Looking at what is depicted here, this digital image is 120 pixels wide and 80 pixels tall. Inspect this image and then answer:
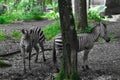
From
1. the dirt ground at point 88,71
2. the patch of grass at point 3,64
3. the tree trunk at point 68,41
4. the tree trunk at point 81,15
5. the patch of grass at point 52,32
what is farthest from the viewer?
the patch of grass at point 52,32

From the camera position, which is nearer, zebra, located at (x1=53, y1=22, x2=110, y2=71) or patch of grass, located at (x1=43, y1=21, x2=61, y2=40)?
zebra, located at (x1=53, y1=22, x2=110, y2=71)

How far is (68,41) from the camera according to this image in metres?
9.02

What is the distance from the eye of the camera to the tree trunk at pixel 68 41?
29.0 ft

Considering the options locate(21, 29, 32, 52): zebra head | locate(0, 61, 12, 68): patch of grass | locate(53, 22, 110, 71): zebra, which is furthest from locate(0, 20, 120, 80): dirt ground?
locate(21, 29, 32, 52): zebra head

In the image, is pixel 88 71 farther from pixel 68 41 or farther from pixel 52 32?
pixel 52 32

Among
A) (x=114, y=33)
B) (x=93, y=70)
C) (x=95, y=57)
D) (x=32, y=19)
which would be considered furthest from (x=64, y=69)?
(x=32, y=19)

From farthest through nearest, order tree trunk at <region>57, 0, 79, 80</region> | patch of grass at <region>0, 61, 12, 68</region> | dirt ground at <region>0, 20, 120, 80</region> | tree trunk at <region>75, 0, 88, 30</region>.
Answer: tree trunk at <region>75, 0, 88, 30</region> < patch of grass at <region>0, 61, 12, 68</region> < dirt ground at <region>0, 20, 120, 80</region> < tree trunk at <region>57, 0, 79, 80</region>

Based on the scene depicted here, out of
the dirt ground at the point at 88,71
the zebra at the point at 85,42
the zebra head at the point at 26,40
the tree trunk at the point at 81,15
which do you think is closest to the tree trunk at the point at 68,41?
the dirt ground at the point at 88,71

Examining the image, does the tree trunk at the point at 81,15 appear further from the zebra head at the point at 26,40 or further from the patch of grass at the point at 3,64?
the zebra head at the point at 26,40

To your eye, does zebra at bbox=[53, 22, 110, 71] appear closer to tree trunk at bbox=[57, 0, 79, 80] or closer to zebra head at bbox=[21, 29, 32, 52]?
zebra head at bbox=[21, 29, 32, 52]

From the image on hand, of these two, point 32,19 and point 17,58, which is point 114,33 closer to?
point 17,58

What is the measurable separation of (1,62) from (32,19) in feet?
68.3

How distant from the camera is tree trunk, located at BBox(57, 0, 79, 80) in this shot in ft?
29.0

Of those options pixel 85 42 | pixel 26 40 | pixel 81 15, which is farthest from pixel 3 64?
pixel 81 15
